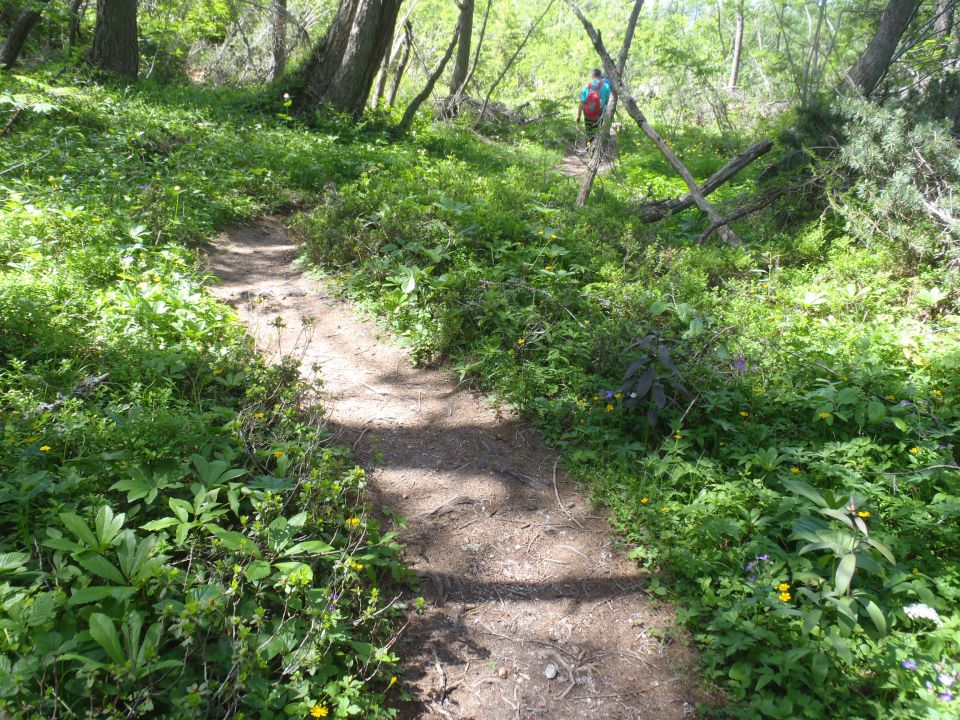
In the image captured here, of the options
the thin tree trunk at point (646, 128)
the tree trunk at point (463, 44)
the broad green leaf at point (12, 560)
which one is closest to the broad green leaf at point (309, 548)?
the broad green leaf at point (12, 560)

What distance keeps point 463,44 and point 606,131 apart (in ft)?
25.5

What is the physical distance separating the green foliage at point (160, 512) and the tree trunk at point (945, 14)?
31.2 feet

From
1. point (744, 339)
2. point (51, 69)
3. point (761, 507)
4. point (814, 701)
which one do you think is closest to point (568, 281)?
point (744, 339)

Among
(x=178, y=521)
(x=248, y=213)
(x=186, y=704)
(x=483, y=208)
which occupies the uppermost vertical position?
(x=483, y=208)

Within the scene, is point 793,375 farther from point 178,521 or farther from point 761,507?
point 178,521

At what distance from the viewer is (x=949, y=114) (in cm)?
652

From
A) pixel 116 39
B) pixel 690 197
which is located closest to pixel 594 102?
pixel 690 197

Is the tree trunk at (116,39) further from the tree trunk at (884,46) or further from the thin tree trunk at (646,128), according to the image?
the tree trunk at (884,46)

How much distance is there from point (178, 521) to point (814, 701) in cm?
276

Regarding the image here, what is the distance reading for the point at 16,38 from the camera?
10148mm

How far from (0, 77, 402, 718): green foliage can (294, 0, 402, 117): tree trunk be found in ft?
24.3

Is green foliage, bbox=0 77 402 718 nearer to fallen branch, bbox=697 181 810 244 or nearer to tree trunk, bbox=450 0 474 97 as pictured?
fallen branch, bbox=697 181 810 244

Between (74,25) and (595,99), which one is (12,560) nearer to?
(595,99)

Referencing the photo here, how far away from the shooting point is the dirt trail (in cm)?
259
